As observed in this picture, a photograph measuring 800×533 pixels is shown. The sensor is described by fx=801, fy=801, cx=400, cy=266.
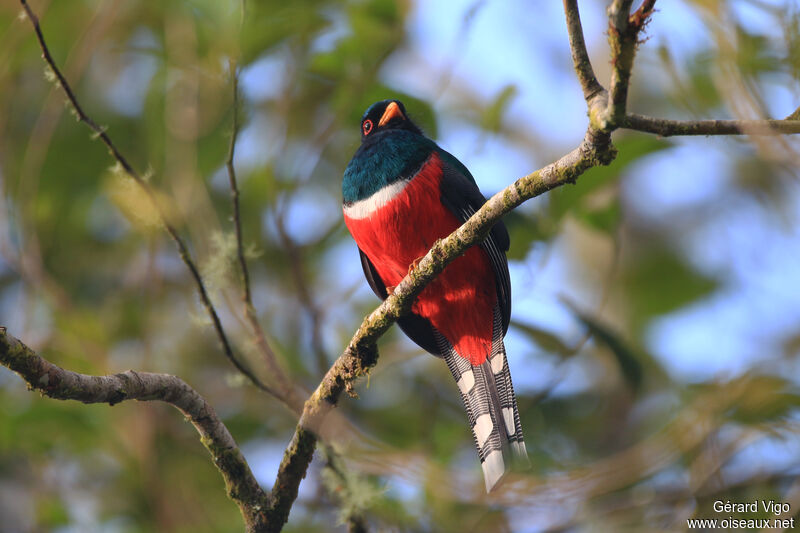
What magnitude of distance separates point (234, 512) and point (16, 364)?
3641 mm

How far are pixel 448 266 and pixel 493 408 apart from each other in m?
0.62

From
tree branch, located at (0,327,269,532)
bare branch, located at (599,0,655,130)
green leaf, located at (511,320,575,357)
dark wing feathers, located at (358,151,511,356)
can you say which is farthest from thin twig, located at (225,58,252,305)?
bare branch, located at (599,0,655,130)

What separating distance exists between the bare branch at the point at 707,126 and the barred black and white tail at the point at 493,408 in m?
1.85

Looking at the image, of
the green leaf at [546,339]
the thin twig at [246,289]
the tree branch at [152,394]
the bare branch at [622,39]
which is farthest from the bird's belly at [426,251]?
the bare branch at [622,39]

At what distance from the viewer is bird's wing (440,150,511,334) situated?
10.5 ft

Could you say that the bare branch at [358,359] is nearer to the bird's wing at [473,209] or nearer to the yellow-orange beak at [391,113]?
the bird's wing at [473,209]

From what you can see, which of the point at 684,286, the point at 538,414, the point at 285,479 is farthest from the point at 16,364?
the point at 684,286

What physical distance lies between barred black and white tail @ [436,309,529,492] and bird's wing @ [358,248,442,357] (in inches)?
1.9

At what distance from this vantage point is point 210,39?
15.1ft

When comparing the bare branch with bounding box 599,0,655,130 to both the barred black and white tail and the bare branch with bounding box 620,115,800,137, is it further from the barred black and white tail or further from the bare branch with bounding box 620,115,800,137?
the barred black and white tail

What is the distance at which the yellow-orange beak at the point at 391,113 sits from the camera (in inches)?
150

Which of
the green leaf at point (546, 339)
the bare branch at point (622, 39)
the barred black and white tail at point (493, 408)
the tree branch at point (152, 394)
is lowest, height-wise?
the tree branch at point (152, 394)

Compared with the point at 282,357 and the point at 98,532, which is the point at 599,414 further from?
the point at 98,532

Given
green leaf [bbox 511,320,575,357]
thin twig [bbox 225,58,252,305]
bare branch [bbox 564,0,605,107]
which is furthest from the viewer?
green leaf [bbox 511,320,575,357]
